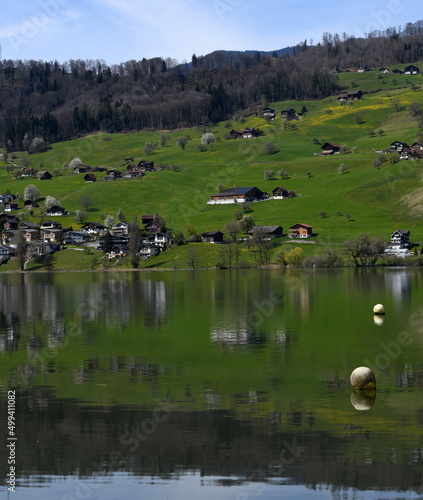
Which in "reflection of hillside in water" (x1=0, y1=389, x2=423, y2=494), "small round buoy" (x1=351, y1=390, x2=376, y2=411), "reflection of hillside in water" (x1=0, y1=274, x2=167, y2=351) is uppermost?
"reflection of hillside in water" (x1=0, y1=389, x2=423, y2=494)

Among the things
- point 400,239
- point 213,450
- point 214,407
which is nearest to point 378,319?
point 214,407

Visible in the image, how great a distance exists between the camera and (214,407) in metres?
36.4

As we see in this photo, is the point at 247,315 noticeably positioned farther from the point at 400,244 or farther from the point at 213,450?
the point at 400,244

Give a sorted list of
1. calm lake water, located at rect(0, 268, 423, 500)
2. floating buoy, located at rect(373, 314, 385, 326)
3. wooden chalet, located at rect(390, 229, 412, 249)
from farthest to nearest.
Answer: wooden chalet, located at rect(390, 229, 412, 249) → floating buoy, located at rect(373, 314, 385, 326) → calm lake water, located at rect(0, 268, 423, 500)

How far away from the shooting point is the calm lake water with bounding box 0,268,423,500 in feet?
86.7

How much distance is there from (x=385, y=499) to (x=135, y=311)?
213ft

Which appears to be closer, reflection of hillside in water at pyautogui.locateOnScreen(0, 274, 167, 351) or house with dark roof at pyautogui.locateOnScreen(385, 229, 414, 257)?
reflection of hillside in water at pyautogui.locateOnScreen(0, 274, 167, 351)

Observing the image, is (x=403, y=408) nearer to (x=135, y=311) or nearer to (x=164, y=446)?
(x=164, y=446)

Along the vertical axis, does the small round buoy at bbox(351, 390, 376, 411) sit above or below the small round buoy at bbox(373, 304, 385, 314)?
above

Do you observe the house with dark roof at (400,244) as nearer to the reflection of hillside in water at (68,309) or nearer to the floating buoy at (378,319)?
the reflection of hillside in water at (68,309)

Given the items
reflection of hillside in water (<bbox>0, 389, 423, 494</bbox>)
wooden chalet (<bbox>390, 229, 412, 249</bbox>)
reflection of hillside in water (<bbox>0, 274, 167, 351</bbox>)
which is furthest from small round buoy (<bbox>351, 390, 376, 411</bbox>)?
wooden chalet (<bbox>390, 229, 412, 249</bbox>)

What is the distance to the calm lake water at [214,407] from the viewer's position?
1040 inches

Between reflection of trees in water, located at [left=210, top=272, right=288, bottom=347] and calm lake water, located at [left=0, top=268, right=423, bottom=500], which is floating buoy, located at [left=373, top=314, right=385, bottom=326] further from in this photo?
reflection of trees in water, located at [left=210, top=272, right=288, bottom=347]

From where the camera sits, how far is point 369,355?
51250 millimetres
